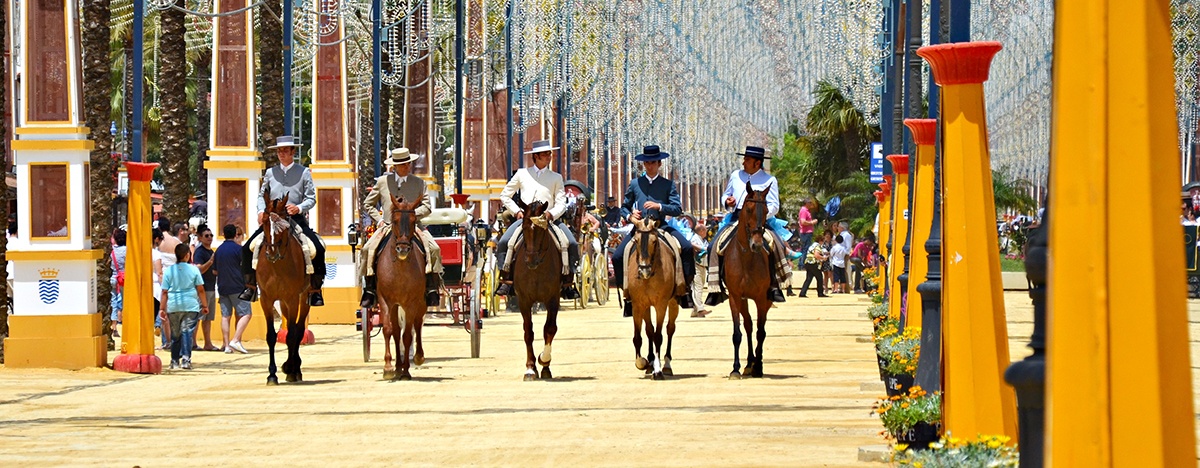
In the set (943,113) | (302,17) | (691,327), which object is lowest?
(691,327)

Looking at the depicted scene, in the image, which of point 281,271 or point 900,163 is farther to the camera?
point 900,163

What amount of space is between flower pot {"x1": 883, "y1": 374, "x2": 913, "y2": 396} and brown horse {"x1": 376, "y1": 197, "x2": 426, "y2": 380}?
6.17 metres

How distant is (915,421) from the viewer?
10.2 meters

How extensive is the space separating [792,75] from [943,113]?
79197mm

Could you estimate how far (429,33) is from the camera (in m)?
40.2

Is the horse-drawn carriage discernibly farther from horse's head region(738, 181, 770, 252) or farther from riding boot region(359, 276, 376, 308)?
horse's head region(738, 181, 770, 252)

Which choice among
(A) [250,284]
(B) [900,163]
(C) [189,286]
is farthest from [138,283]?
(B) [900,163]

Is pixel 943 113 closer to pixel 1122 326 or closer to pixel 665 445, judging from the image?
pixel 665 445

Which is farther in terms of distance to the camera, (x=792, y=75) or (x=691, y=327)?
(x=792, y=75)

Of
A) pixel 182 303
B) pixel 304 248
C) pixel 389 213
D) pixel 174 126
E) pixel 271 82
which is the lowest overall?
→ pixel 182 303

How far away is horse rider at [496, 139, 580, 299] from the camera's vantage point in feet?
61.6

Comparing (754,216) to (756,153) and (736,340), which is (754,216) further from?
(736,340)

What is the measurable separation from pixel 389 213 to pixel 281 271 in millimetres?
1229

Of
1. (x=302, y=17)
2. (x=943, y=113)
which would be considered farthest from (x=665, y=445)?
(x=302, y=17)
